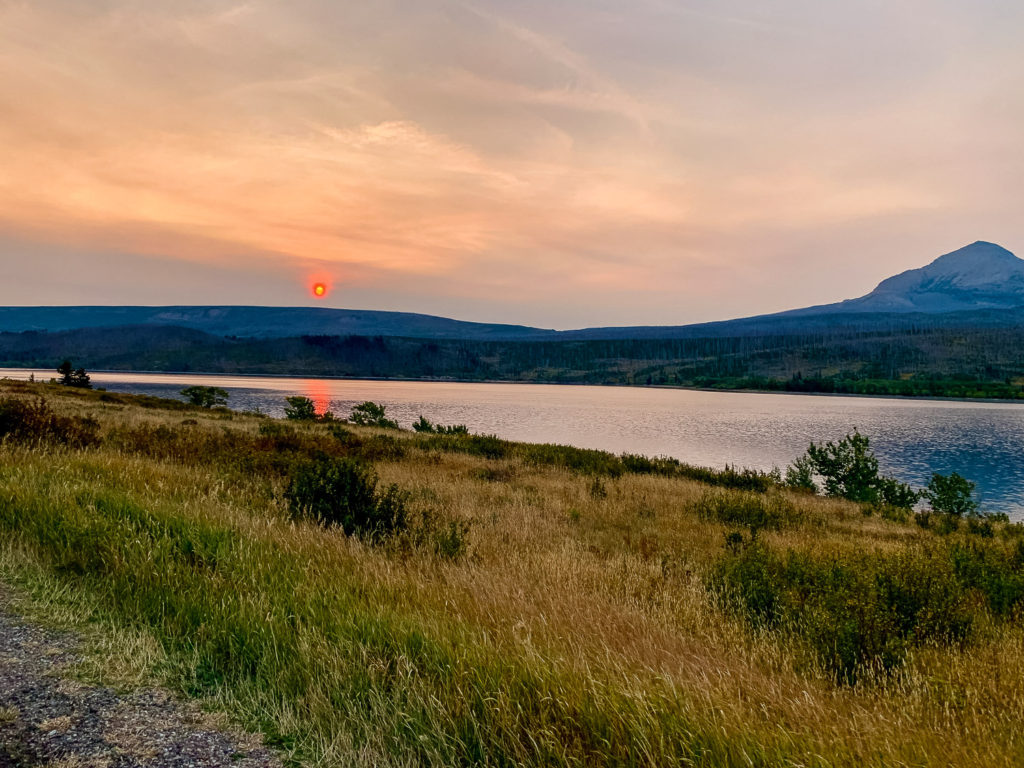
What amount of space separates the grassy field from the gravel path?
215 millimetres

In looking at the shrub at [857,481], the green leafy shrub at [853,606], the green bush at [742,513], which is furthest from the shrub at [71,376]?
the green leafy shrub at [853,606]

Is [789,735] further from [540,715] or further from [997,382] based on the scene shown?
[997,382]

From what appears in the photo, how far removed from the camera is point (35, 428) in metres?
12.2

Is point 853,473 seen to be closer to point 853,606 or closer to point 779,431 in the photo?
point 853,606

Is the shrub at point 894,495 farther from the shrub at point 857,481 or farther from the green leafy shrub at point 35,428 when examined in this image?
the green leafy shrub at point 35,428

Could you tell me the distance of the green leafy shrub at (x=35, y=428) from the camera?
38.7ft

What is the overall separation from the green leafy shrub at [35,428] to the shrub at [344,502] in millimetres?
6173

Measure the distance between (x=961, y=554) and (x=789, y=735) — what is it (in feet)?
25.9

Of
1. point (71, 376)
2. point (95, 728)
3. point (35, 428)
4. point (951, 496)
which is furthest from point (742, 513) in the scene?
point (71, 376)

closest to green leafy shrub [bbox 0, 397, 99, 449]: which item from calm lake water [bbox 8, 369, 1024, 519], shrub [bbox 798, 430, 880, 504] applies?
shrub [bbox 798, 430, 880, 504]

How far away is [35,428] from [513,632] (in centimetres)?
1275

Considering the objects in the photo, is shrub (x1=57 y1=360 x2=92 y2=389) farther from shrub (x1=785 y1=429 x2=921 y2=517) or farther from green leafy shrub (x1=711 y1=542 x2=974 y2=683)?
green leafy shrub (x1=711 y1=542 x2=974 y2=683)

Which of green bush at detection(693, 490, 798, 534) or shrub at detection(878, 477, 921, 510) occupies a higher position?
green bush at detection(693, 490, 798, 534)

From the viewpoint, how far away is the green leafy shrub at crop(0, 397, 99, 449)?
38.7ft
